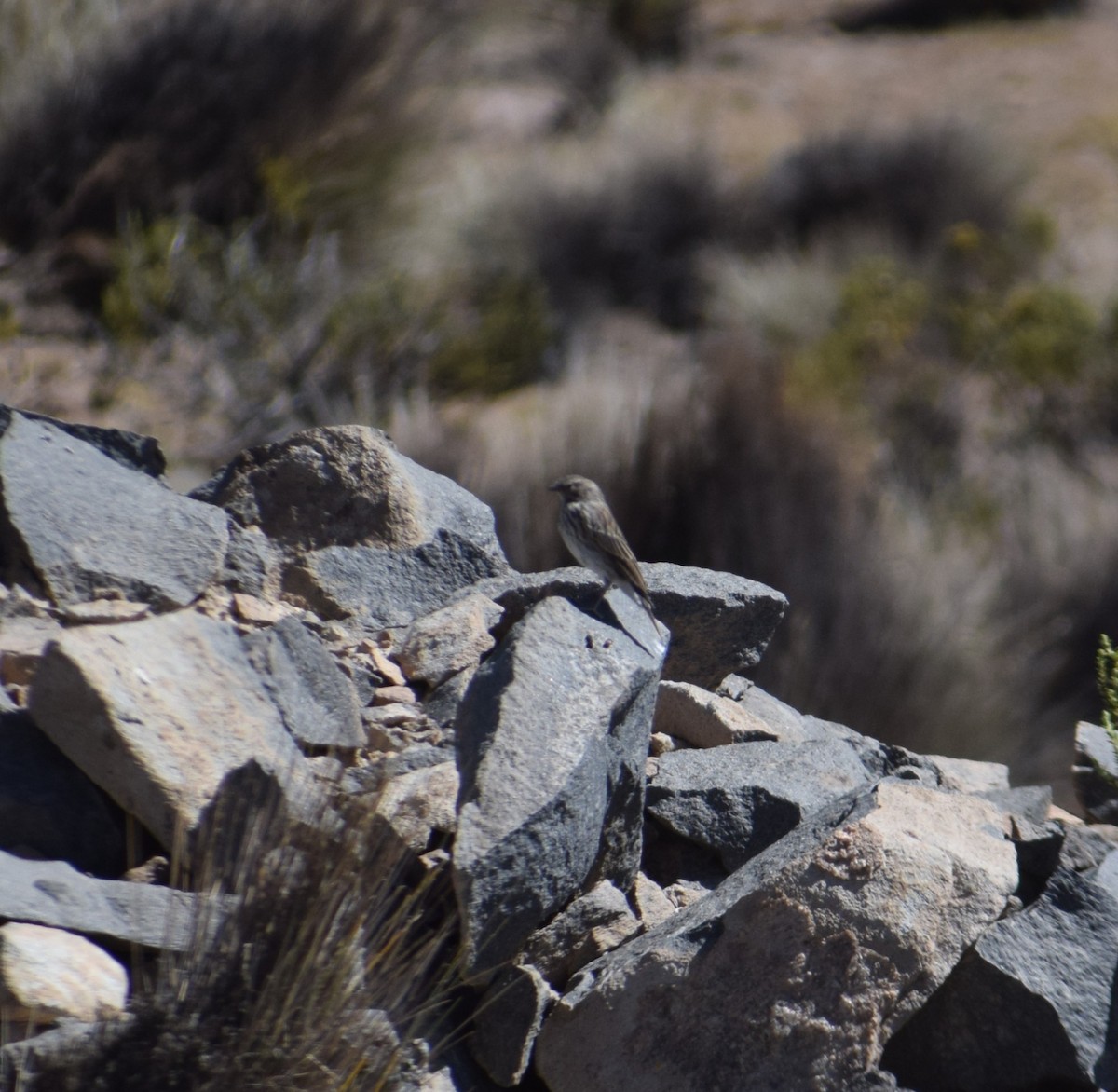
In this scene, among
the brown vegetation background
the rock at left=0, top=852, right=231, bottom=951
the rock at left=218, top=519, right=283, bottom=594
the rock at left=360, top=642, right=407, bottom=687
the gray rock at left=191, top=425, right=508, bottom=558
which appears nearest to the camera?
the rock at left=0, top=852, right=231, bottom=951

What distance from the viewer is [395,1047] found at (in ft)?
8.37

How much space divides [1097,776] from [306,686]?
8.24 feet

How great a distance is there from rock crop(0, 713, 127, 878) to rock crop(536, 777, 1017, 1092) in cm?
98

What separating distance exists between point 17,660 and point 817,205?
16950 mm

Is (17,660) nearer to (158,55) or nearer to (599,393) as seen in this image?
(599,393)

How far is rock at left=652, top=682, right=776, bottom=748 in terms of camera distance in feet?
12.7

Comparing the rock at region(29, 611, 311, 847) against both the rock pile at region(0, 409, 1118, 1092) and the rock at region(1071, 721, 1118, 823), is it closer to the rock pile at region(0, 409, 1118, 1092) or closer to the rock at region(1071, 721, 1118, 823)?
the rock pile at region(0, 409, 1118, 1092)

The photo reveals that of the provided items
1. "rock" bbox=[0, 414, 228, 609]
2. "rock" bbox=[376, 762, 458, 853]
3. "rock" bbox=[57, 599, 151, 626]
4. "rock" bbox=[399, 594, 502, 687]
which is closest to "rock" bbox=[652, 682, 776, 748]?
"rock" bbox=[399, 594, 502, 687]

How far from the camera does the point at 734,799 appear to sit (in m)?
3.47

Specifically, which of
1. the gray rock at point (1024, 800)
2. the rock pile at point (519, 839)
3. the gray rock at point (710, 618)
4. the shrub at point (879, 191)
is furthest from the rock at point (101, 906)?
the shrub at point (879, 191)

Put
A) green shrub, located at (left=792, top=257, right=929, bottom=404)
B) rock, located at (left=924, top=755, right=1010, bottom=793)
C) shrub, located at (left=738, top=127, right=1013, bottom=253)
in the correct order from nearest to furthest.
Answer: rock, located at (left=924, top=755, right=1010, bottom=793)
green shrub, located at (left=792, top=257, right=929, bottom=404)
shrub, located at (left=738, top=127, right=1013, bottom=253)

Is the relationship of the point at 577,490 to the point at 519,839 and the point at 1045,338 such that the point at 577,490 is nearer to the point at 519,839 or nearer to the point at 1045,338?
the point at 519,839

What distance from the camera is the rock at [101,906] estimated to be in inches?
97.0

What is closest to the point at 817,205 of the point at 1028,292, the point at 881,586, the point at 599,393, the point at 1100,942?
the point at 1028,292
